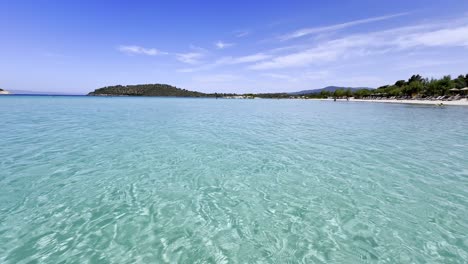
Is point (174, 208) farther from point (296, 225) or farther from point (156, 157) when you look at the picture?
point (156, 157)

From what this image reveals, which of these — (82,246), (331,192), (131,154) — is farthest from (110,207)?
(331,192)

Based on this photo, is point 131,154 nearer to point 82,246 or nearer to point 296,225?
point 82,246

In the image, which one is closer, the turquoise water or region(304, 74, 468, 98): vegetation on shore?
the turquoise water

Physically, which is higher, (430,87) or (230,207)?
(430,87)

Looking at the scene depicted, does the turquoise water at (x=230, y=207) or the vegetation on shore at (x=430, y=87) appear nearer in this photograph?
the turquoise water at (x=230, y=207)

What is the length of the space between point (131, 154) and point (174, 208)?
7.72 m

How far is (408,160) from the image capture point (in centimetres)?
1304

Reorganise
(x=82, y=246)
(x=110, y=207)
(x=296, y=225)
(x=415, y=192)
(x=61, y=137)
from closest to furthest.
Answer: (x=82, y=246)
(x=296, y=225)
(x=110, y=207)
(x=415, y=192)
(x=61, y=137)

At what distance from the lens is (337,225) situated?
261 inches

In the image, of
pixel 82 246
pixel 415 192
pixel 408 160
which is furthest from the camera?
pixel 408 160

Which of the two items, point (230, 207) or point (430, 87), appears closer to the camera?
point (230, 207)

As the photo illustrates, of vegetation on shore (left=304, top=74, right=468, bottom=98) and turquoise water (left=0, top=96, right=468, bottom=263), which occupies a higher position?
vegetation on shore (left=304, top=74, right=468, bottom=98)

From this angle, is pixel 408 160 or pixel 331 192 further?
pixel 408 160

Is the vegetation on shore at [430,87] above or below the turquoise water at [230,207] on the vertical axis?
above
